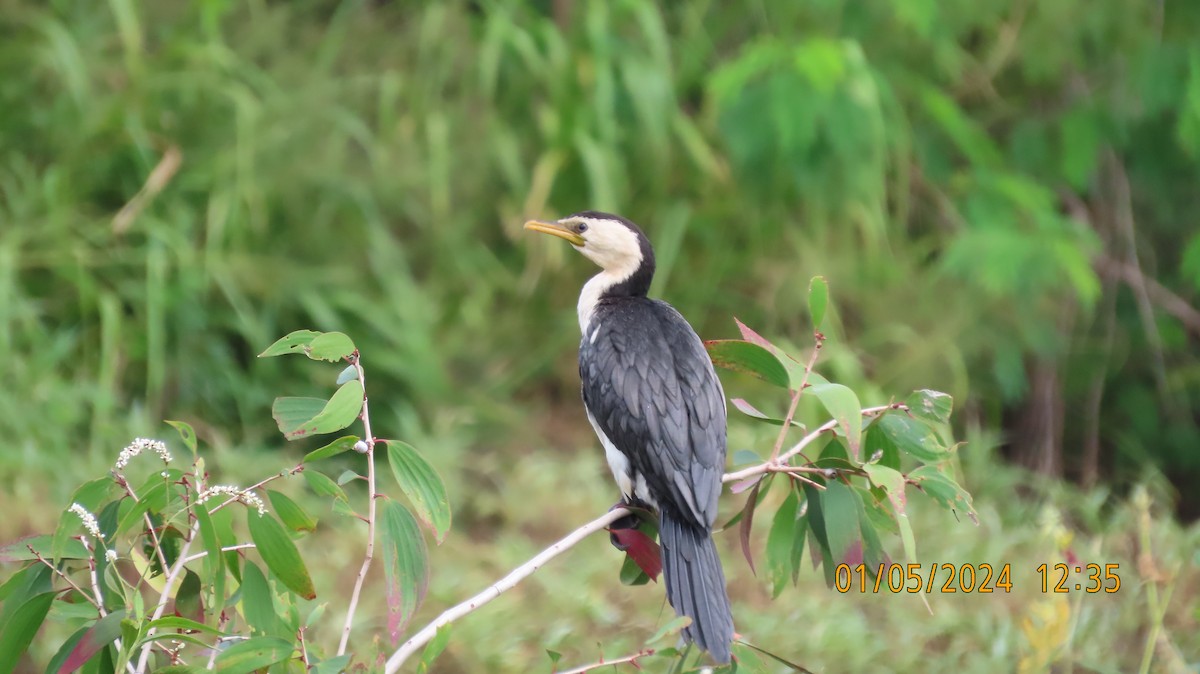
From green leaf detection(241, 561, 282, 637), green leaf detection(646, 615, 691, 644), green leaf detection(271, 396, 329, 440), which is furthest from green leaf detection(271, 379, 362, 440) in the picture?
green leaf detection(646, 615, 691, 644)

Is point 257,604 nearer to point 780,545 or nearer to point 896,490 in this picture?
point 780,545

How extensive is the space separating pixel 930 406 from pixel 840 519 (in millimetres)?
227

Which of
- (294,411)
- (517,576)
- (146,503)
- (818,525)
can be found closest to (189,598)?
(146,503)

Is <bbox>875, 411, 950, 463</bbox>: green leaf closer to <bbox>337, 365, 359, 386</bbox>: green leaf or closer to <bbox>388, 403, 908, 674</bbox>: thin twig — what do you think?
<bbox>388, 403, 908, 674</bbox>: thin twig

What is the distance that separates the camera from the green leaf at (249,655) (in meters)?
1.54

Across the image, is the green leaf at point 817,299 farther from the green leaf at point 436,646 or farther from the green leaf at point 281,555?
the green leaf at point 281,555

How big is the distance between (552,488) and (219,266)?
139cm

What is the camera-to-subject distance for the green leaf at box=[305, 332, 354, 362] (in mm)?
1604

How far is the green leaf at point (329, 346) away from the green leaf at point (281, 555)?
9.4 inches

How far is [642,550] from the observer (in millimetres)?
1934

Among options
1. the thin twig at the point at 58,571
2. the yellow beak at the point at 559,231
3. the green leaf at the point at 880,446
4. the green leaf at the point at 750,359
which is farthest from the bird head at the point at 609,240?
the thin twig at the point at 58,571

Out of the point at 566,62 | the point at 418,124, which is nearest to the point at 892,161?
the point at 566,62

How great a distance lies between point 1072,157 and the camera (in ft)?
15.0

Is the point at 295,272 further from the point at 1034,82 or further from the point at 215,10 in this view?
the point at 1034,82
